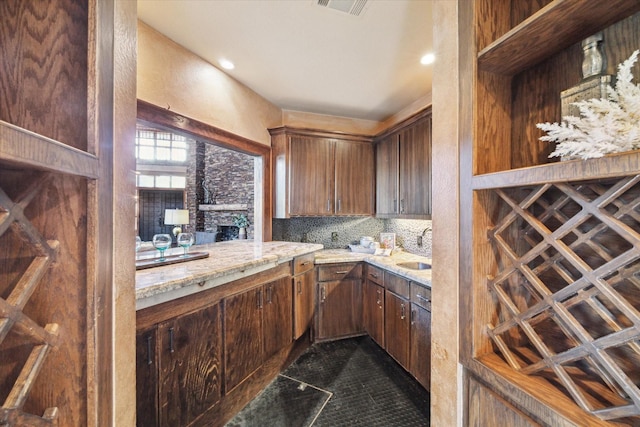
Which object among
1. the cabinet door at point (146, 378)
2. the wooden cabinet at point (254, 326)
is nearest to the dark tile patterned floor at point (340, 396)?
the wooden cabinet at point (254, 326)

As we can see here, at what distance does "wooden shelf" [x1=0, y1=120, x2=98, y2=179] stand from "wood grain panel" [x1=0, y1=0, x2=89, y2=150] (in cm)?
9

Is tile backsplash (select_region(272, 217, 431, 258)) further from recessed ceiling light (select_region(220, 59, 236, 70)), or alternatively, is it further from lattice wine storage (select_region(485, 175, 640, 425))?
lattice wine storage (select_region(485, 175, 640, 425))

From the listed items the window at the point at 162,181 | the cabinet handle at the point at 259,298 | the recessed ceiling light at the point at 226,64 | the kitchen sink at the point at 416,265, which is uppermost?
the recessed ceiling light at the point at 226,64

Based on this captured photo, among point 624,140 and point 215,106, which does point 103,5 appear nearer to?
point 624,140

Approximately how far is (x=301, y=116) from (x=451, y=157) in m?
2.58

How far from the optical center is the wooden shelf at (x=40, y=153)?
380 millimetres

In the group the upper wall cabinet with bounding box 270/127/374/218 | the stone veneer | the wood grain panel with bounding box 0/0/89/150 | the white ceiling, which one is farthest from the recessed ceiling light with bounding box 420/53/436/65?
the stone veneer

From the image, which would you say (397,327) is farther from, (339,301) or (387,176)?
(387,176)

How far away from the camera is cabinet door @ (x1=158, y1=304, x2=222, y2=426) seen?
51.3 inches

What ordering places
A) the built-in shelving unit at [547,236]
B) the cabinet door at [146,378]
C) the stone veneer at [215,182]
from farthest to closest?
the stone veneer at [215,182] → the cabinet door at [146,378] → the built-in shelving unit at [547,236]

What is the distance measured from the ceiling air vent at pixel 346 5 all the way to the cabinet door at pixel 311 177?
1.49 meters

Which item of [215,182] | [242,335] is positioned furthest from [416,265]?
[215,182]

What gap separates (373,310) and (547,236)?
6.97 feet

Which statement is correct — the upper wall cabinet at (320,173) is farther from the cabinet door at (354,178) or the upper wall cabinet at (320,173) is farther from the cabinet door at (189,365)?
the cabinet door at (189,365)
